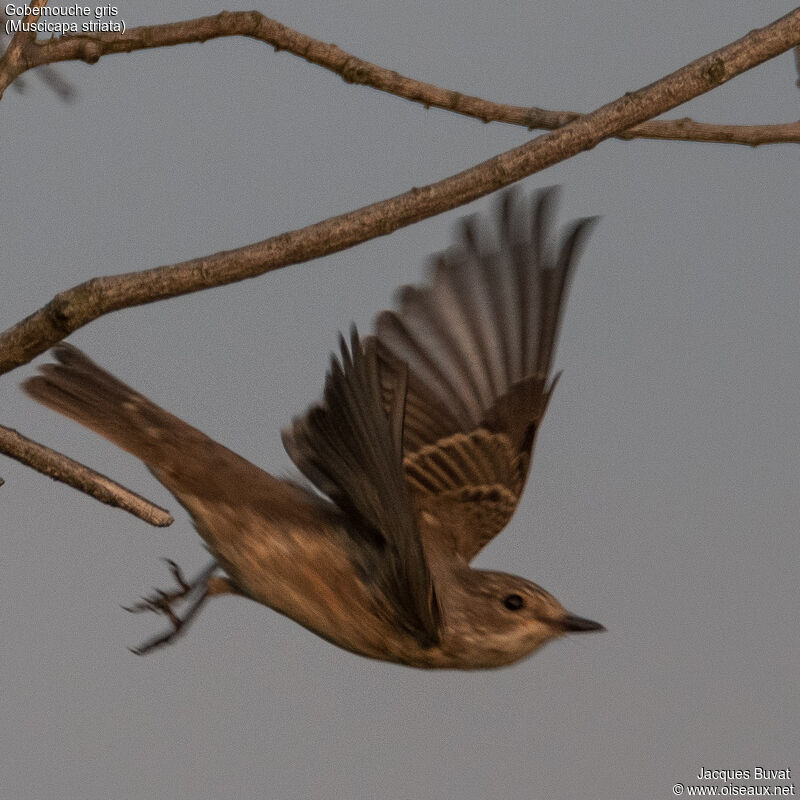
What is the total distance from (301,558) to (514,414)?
6.20ft

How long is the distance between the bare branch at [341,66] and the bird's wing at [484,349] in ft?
Answer: 5.01

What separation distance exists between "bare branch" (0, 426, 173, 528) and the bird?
556 millimetres

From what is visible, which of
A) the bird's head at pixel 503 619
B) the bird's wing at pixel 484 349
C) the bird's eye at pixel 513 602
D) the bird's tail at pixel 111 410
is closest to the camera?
the bird's head at pixel 503 619

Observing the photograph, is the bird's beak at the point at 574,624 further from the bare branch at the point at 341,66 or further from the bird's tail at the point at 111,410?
the bare branch at the point at 341,66

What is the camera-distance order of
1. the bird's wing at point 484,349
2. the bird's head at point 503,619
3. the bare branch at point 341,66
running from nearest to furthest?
the bare branch at point 341,66, the bird's head at point 503,619, the bird's wing at point 484,349

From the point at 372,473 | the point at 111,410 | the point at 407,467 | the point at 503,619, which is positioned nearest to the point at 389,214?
the point at 372,473

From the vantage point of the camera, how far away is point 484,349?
5.93 metres

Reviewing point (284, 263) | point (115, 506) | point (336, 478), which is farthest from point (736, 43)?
point (115, 506)

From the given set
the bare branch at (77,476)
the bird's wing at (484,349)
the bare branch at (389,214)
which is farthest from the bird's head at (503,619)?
the bare branch at (389,214)

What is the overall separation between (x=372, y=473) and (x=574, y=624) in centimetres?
A: 141

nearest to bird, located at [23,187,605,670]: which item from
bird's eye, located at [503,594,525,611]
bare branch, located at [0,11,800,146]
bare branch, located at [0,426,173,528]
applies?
bird's eye, located at [503,594,525,611]

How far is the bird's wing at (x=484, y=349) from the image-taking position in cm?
562

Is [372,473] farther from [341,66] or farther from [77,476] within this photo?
[341,66]

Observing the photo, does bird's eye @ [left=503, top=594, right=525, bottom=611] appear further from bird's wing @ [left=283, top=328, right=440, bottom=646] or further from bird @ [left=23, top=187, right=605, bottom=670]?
bird's wing @ [left=283, top=328, right=440, bottom=646]
